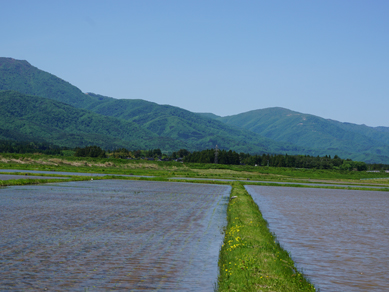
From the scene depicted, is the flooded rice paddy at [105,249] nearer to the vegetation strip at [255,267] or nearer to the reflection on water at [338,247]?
the vegetation strip at [255,267]

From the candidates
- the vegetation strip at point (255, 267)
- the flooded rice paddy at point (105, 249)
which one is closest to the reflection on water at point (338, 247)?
the vegetation strip at point (255, 267)

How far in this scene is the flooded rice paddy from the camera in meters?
14.7

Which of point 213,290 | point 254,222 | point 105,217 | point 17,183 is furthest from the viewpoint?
point 17,183

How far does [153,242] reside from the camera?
73.8 feet

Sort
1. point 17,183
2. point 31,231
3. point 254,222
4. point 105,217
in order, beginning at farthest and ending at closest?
1. point 17,183
2. point 105,217
3. point 254,222
4. point 31,231

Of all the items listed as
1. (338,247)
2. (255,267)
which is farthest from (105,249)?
(338,247)

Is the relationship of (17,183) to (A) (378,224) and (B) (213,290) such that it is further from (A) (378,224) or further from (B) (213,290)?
(B) (213,290)

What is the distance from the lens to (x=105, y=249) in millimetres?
20125

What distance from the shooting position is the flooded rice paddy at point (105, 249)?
579 inches

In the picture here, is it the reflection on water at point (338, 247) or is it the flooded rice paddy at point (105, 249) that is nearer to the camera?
the flooded rice paddy at point (105, 249)

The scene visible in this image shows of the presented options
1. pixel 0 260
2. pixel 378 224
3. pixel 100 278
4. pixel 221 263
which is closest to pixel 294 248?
pixel 221 263

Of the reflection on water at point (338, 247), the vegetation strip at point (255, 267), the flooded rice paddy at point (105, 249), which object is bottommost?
the flooded rice paddy at point (105, 249)

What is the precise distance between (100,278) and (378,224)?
90.3 feet

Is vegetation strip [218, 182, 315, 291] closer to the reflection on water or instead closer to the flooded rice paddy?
the flooded rice paddy
